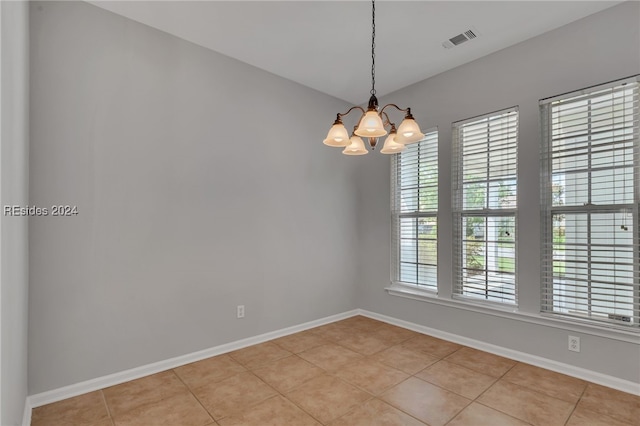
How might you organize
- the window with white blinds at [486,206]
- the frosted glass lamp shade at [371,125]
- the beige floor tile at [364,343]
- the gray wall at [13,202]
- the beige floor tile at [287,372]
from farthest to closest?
the beige floor tile at [364,343] < the window with white blinds at [486,206] < the beige floor tile at [287,372] < the frosted glass lamp shade at [371,125] < the gray wall at [13,202]

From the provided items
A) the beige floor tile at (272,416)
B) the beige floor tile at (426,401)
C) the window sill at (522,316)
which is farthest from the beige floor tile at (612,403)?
the beige floor tile at (272,416)

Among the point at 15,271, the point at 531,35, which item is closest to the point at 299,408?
the point at 15,271

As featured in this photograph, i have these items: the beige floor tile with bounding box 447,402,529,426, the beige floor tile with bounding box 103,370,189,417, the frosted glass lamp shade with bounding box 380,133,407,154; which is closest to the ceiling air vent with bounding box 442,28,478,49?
the frosted glass lamp shade with bounding box 380,133,407,154

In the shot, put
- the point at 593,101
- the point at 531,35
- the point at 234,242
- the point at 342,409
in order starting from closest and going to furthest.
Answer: the point at 342,409 → the point at 593,101 → the point at 531,35 → the point at 234,242

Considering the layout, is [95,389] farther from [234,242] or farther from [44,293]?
[234,242]

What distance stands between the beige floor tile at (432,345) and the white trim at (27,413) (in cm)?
305

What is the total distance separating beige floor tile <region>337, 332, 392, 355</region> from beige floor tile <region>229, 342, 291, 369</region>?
0.67m

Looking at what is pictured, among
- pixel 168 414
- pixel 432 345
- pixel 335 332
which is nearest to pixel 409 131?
pixel 432 345

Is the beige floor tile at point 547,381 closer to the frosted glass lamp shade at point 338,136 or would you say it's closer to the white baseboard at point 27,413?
the frosted glass lamp shade at point 338,136

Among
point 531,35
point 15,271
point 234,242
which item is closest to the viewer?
point 15,271

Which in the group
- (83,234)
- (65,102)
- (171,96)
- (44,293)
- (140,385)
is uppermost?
(171,96)

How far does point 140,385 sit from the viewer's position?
253 cm

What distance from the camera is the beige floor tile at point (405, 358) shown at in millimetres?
2846

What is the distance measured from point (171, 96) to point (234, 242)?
150cm
